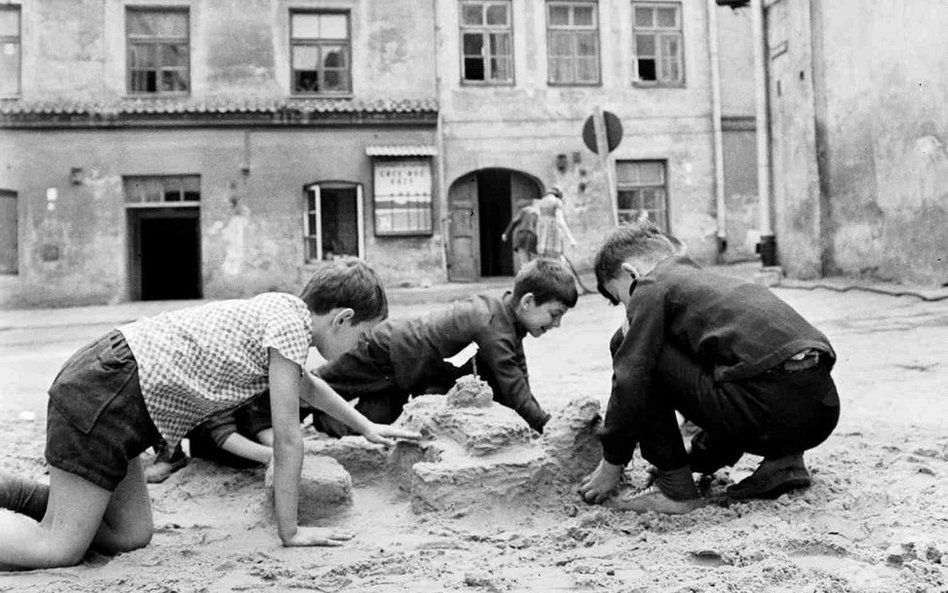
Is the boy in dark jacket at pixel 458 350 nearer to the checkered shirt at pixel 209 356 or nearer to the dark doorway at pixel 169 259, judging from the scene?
the checkered shirt at pixel 209 356

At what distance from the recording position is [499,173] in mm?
19438

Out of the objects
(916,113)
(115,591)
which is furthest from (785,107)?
(115,591)

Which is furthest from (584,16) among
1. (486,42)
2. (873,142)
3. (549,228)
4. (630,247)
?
(630,247)

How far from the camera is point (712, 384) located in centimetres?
293

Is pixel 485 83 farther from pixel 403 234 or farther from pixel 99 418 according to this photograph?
pixel 99 418

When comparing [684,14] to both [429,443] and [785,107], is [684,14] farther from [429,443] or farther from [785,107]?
[429,443]

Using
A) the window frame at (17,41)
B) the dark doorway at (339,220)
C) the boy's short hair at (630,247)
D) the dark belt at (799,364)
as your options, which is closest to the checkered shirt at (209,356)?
the boy's short hair at (630,247)

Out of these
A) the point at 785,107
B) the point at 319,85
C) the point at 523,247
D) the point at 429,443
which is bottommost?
the point at 429,443

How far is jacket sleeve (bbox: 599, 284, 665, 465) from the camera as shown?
292 centimetres

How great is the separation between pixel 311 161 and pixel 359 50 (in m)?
2.40

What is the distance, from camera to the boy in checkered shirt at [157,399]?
264cm

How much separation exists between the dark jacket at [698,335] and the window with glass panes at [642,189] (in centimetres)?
1536

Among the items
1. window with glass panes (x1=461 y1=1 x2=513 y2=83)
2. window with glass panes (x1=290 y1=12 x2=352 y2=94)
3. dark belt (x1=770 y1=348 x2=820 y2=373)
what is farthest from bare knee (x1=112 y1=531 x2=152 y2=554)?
window with glass panes (x1=461 y1=1 x2=513 y2=83)

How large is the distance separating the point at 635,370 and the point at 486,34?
15.7m
